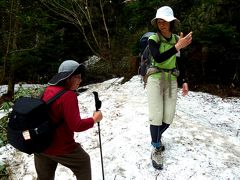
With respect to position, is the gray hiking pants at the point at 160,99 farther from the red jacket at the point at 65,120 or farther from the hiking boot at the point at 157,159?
the red jacket at the point at 65,120

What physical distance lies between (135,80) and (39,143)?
26.6 feet

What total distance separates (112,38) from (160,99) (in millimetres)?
12353

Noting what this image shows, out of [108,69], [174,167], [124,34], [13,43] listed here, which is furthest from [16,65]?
[174,167]

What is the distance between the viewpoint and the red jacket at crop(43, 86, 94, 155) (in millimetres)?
3646

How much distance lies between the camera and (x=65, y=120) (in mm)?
3734

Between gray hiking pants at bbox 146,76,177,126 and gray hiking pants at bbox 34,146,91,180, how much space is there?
1.51 m

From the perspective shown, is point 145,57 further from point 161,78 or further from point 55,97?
point 55,97

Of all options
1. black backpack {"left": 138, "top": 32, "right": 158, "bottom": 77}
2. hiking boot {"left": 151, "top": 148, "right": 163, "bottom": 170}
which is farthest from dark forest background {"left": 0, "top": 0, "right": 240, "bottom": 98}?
hiking boot {"left": 151, "top": 148, "right": 163, "bottom": 170}

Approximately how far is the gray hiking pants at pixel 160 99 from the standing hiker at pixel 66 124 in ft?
4.81

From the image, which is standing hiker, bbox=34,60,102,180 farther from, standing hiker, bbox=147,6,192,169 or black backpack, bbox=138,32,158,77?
black backpack, bbox=138,32,158,77

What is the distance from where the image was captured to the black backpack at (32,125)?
3594 millimetres

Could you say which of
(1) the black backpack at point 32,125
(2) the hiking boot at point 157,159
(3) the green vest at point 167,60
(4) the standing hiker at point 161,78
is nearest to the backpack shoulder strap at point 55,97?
(1) the black backpack at point 32,125

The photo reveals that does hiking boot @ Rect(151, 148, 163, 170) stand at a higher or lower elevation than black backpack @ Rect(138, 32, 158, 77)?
lower

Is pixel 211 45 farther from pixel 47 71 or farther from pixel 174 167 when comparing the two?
pixel 47 71
